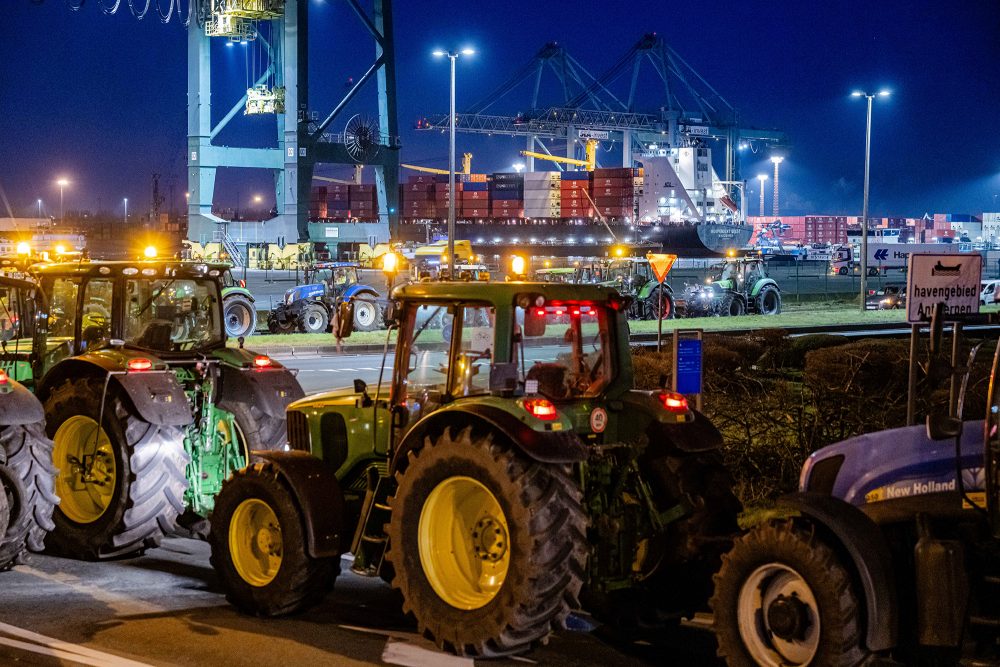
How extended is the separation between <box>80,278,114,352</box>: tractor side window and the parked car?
4407 cm

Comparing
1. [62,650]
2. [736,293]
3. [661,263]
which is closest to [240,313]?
[661,263]

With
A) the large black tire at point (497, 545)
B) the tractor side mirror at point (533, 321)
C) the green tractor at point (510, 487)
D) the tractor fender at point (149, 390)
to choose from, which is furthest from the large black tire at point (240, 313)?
the tractor side mirror at point (533, 321)

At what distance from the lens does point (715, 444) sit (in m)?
7.87

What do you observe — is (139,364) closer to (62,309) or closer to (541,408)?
(62,309)

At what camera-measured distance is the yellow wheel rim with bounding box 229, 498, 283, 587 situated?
846 cm

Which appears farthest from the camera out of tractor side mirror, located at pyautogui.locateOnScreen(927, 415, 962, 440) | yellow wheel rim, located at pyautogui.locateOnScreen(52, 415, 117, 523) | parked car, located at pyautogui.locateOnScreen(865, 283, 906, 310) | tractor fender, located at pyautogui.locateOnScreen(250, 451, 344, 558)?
parked car, located at pyautogui.locateOnScreen(865, 283, 906, 310)

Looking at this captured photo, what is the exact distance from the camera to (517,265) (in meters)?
8.72

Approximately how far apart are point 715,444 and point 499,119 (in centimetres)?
14707

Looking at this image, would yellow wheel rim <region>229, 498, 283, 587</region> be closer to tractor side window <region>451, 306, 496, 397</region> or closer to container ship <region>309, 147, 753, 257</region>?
tractor side window <region>451, 306, 496, 397</region>

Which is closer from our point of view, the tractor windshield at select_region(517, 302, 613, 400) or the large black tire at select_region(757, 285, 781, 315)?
the tractor windshield at select_region(517, 302, 613, 400)

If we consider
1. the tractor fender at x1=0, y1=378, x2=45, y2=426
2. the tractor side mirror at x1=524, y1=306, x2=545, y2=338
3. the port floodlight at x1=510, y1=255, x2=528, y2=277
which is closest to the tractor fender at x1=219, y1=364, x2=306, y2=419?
the tractor fender at x1=0, y1=378, x2=45, y2=426

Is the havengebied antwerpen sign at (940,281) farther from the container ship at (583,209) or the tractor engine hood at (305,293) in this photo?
the container ship at (583,209)

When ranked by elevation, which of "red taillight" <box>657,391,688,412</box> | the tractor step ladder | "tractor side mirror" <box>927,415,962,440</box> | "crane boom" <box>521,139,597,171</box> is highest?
"crane boom" <box>521,139,597,171</box>

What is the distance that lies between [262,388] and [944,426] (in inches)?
264
